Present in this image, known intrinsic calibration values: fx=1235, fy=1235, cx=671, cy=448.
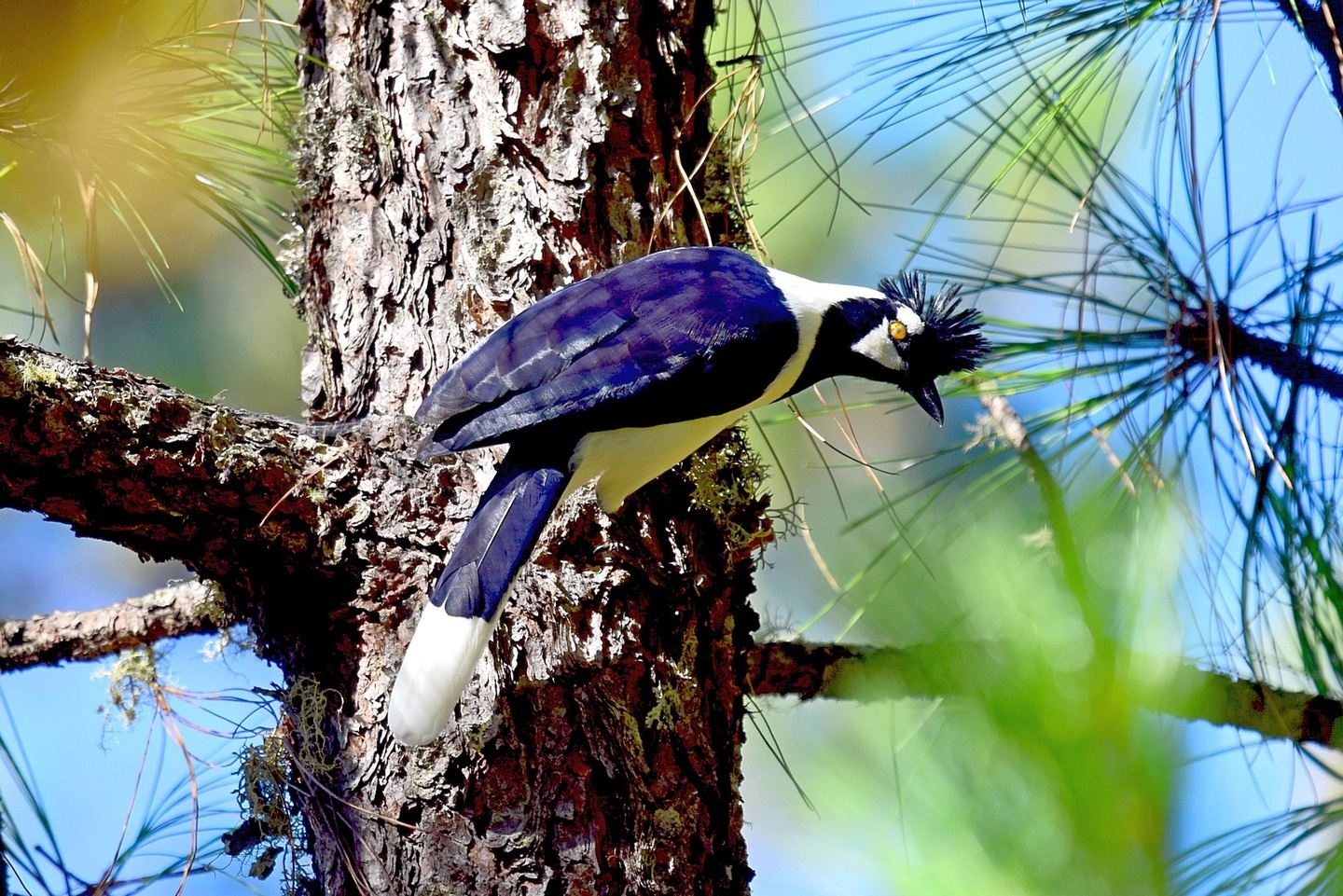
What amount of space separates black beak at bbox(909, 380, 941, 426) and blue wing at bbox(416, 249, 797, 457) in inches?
10.9

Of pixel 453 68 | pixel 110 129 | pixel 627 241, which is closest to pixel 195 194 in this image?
pixel 110 129

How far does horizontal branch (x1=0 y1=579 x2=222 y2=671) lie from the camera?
201cm

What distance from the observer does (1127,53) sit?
1.95 metres

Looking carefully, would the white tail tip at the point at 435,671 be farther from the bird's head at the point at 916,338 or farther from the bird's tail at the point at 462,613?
the bird's head at the point at 916,338

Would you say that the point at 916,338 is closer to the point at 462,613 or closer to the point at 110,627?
the point at 462,613

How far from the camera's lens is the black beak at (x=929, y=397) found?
1.90 m

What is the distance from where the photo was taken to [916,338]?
1.85 m

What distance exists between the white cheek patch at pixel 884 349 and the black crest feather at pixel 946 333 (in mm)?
29

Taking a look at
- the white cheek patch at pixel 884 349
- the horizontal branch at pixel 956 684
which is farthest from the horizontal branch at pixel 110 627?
the white cheek patch at pixel 884 349

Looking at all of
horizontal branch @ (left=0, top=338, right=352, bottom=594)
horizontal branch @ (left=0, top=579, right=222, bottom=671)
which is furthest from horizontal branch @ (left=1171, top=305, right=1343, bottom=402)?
horizontal branch @ (left=0, top=579, right=222, bottom=671)

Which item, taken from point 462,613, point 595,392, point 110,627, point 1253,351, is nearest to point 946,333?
point 1253,351

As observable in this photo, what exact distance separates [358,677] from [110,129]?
1.10 m

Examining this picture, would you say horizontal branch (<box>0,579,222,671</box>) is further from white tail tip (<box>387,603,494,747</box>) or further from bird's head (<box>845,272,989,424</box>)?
bird's head (<box>845,272,989,424</box>)

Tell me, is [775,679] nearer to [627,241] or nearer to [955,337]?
[955,337]
